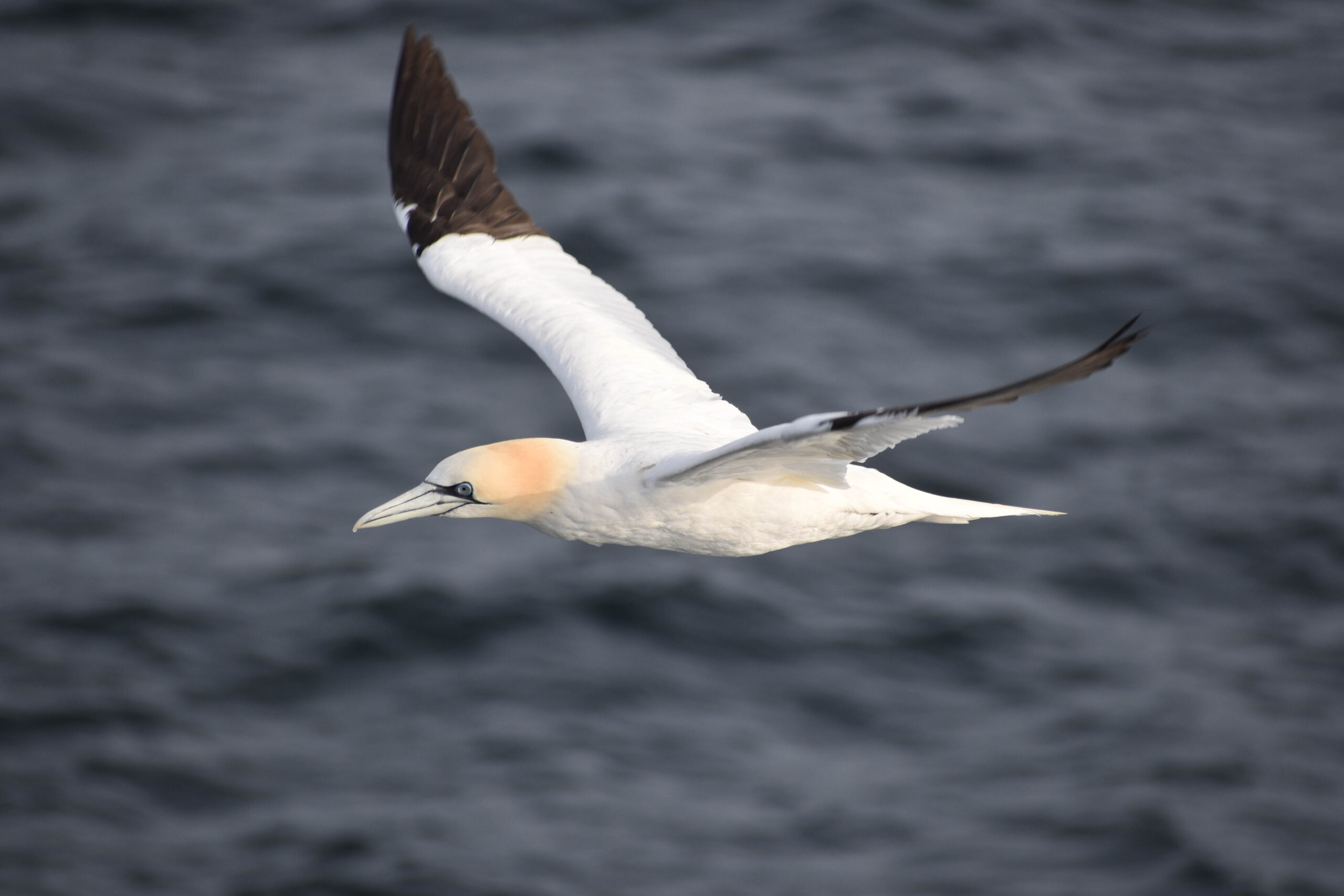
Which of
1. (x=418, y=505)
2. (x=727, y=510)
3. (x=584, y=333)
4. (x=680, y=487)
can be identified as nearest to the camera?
(x=680, y=487)

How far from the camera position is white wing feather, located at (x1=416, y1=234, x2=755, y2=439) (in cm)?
908

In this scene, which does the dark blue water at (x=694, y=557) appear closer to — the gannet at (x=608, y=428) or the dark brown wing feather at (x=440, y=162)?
the dark brown wing feather at (x=440, y=162)

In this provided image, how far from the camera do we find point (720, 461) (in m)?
7.30

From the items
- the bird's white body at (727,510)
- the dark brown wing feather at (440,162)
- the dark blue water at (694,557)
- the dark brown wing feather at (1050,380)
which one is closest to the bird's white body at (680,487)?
the bird's white body at (727,510)

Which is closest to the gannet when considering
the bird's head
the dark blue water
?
the bird's head

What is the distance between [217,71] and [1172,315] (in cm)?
1426

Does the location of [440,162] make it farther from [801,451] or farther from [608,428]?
[801,451]

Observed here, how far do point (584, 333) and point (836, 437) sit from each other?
10.1ft

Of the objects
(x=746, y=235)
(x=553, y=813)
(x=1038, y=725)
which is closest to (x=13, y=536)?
(x=553, y=813)

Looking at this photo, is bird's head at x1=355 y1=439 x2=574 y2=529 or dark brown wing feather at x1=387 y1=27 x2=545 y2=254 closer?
bird's head at x1=355 y1=439 x2=574 y2=529

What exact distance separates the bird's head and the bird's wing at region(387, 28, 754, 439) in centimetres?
68

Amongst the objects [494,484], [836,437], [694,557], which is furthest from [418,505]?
[694,557]

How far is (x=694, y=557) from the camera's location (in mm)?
16797

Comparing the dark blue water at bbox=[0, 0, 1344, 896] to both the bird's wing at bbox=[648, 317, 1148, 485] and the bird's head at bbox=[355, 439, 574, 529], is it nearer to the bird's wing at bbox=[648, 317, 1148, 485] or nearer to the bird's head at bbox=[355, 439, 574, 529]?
the bird's head at bbox=[355, 439, 574, 529]
